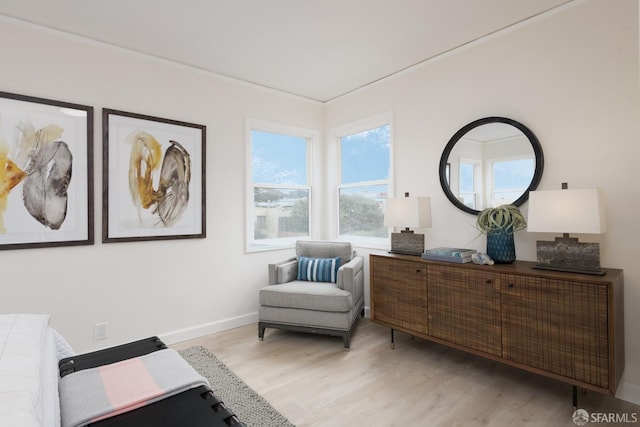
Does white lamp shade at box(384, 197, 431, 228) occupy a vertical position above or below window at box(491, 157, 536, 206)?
below

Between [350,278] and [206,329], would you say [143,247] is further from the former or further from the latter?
[350,278]

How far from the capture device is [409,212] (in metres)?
2.87

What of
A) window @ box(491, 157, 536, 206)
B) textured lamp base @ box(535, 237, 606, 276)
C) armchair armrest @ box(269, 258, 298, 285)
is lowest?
armchair armrest @ box(269, 258, 298, 285)

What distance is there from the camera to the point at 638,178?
2023mm

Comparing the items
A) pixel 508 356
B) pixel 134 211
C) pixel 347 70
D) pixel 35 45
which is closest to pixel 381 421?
pixel 508 356

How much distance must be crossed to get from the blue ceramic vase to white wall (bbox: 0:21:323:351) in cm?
227

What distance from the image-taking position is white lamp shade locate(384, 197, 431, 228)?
2.84 metres

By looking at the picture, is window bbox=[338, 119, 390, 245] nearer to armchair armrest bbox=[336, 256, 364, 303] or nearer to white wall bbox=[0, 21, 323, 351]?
armchair armrest bbox=[336, 256, 364, 303]

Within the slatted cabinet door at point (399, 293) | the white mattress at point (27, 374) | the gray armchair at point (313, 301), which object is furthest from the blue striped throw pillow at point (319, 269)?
the white mattress at point (27, 374)

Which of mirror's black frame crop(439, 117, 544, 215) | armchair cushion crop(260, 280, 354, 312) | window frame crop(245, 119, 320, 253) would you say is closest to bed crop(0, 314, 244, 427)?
armchair cushion crop(260, 280, 354, 312)

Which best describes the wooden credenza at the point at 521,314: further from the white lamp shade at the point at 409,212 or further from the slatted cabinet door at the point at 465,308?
the white lamp shade at the point at 409,212

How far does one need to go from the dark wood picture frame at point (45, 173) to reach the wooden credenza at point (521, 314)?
2.56 m

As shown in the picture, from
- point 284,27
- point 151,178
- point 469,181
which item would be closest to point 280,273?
point 151,178

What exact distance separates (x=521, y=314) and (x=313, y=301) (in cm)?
158
